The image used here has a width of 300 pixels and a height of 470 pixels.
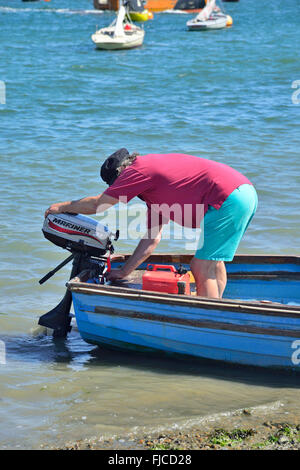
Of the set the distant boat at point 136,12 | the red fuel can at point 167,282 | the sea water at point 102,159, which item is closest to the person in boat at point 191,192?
the red fuel can at point 167,282

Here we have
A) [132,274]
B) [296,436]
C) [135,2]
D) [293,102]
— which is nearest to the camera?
[296,436]

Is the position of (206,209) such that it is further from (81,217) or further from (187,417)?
(187,417)

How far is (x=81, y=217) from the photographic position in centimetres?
567

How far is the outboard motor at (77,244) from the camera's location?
564 centimetres

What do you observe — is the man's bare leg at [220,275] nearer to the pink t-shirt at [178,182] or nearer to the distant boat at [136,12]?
the pink t-shirt at [178,182]

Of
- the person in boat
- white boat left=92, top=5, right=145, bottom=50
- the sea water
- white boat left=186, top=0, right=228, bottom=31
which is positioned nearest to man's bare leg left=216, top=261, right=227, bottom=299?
the person in boat

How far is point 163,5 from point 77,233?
63.4 meters

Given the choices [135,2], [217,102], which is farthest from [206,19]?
[217,102]

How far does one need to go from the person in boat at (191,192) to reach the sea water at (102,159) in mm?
1120

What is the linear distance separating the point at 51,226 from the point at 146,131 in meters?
10.1

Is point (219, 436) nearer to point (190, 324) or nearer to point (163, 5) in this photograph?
point (190, 324)

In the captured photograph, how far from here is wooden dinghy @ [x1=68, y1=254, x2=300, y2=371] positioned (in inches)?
201

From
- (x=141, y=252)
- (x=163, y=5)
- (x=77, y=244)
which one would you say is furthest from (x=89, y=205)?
(x=163, y=5)

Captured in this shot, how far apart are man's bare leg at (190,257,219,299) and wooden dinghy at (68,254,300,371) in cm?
25
